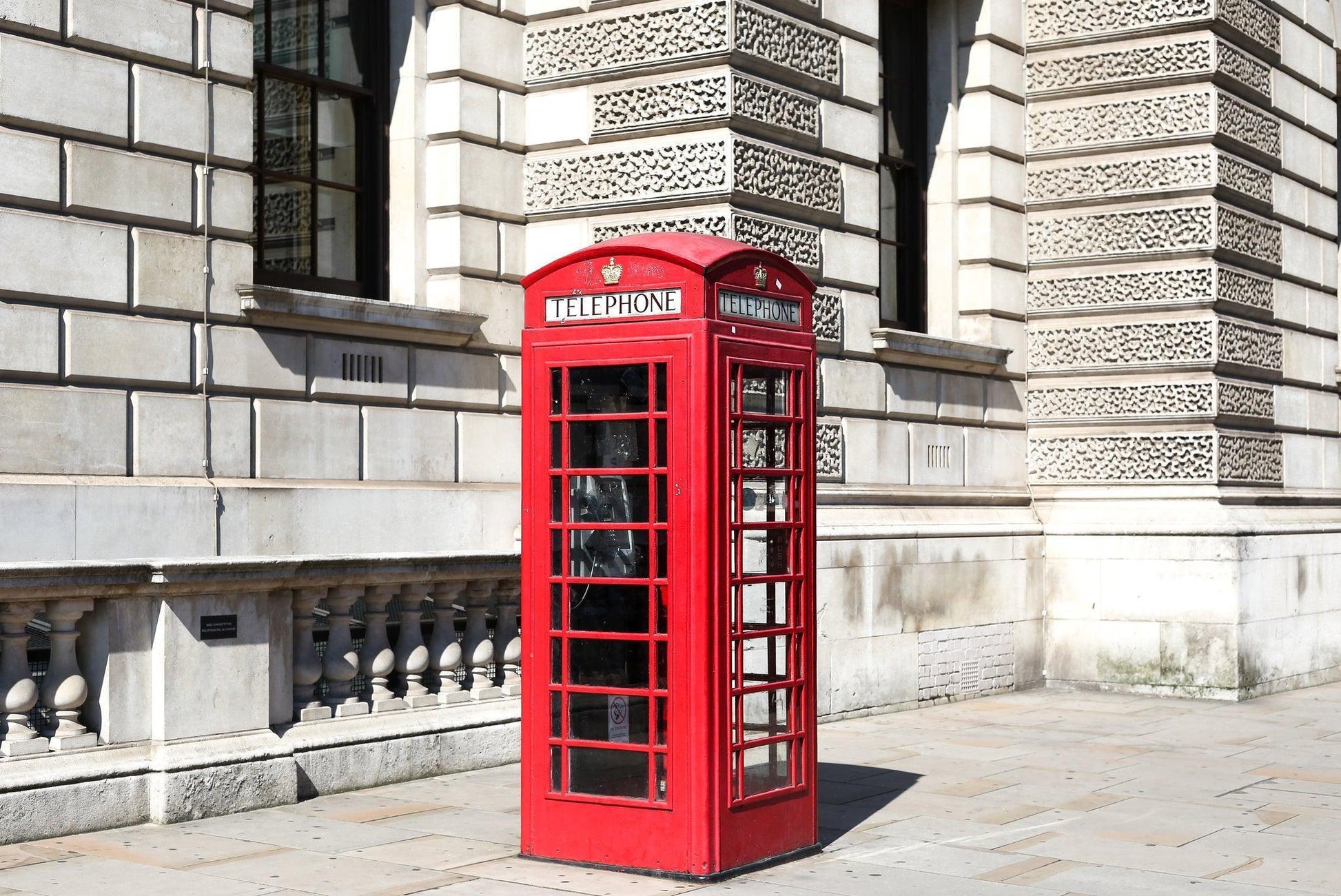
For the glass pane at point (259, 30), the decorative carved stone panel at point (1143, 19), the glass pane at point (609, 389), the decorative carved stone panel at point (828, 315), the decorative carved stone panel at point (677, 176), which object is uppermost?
the decorative carved stone panel at point (1143, 19)

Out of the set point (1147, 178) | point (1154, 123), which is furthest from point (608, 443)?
point (1154, 123)

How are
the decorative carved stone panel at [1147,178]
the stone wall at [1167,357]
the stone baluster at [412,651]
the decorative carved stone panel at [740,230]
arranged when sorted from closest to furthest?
the stone baluster at [412,651], the decorative carved stone panel at [740,230], the stone wall at [1167,357], the decorative carved stone panel at [1147,178]

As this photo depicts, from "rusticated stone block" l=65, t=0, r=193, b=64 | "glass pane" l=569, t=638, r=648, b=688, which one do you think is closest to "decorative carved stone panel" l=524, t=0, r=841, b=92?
"rusticated stone block" l=65, t=0, r=193, b=64

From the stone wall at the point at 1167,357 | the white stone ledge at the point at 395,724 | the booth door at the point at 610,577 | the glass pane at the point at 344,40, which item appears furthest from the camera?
the stone wall at the point at 1167,357

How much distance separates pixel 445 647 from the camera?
→ 973 cm

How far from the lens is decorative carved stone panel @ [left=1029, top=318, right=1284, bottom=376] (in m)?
14.4

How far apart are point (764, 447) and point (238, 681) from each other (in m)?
3.00

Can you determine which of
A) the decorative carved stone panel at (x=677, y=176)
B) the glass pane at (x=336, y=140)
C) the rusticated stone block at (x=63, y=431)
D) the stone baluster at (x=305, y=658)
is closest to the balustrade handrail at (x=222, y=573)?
the stone baluster at (x=305, y=658)

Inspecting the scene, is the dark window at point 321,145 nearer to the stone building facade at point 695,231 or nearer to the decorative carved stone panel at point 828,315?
the stone building facade at point 695,231

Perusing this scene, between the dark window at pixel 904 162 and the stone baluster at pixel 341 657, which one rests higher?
the dark window at pixel 904 162

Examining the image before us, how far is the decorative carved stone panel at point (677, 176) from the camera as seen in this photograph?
37.1 feet

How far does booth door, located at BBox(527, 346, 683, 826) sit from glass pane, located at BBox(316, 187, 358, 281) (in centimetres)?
461

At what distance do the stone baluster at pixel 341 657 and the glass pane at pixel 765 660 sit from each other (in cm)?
263

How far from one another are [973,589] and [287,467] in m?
6.22
